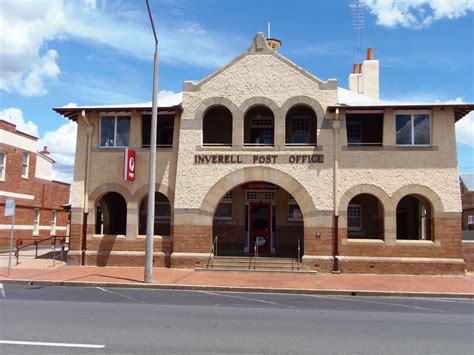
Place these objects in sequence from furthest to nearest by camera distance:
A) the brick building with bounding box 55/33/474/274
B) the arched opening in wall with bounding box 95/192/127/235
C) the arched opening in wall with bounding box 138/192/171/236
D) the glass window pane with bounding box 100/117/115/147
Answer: the arched opening in wall with bounding box 95/192/127/235 → the arched opening in wall with bounding box 138/192/171/236 → the glass window pane with bounding box 100/117/115/147 → the brick building with bounding box 55/33/474/274

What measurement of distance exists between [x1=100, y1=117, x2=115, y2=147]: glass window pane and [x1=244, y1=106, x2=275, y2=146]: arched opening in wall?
580 cm

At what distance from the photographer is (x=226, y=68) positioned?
20.7m

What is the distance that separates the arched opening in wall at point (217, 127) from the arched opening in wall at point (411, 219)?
840cm

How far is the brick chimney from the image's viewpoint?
27.3m

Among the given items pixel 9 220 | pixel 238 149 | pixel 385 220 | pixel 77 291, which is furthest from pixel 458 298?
pixel 9 220

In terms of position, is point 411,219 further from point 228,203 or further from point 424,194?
point 228,203

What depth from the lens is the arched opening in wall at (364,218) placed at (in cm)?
2162

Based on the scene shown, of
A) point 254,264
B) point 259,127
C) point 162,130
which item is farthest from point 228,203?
point 162,130

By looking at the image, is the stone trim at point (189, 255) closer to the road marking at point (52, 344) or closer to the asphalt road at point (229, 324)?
the asphalt road at point (229, 324)

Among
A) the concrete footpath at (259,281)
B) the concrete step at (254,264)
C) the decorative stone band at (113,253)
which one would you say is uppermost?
the decorative stone band at (113,253)

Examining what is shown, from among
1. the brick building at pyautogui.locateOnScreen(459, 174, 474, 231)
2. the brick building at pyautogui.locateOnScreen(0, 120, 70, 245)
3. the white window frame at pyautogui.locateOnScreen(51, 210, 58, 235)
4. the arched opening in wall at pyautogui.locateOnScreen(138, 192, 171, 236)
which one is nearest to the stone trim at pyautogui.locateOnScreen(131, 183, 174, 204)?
the arched opening in wall at pyautogui.locateOnScreen(138, 192, 171, 236)

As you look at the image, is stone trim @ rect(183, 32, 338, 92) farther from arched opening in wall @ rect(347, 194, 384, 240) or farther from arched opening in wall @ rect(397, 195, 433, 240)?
arched opening in wall @ rect(397, 195, 433, 240)

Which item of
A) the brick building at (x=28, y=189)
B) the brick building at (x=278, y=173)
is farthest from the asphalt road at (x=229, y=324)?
the brick building at (x=28, y=189)

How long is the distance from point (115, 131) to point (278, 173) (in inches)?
285
